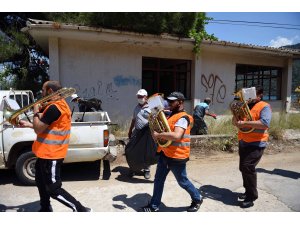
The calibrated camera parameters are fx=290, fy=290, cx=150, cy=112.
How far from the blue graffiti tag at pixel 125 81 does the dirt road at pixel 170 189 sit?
3.36 m

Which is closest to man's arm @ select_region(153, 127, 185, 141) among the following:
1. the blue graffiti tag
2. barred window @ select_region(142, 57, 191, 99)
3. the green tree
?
the blue graffiti tag

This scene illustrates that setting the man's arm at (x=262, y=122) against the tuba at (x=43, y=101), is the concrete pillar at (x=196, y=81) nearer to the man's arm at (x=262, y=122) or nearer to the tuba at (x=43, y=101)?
the man's arm at (x=262, y=122)

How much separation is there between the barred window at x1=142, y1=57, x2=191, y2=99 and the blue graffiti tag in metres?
0.66

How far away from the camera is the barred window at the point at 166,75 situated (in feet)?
33.2

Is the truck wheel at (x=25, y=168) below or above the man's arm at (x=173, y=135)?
below

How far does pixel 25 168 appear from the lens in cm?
508

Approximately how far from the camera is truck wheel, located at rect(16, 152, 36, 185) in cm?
502

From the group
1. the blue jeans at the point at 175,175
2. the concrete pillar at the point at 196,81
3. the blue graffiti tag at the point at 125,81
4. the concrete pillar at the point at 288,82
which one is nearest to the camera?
the blue jeans at the point at 175,175

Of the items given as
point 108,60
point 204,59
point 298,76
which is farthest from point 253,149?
point 298,76

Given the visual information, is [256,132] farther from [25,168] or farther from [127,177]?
[25,168]

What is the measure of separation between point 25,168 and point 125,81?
492cm

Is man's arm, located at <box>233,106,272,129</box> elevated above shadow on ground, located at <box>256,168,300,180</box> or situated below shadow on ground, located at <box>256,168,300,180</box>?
above

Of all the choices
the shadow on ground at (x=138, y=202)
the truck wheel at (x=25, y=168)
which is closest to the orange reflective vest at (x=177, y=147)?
the shadow on ground at (x=138, y=202)

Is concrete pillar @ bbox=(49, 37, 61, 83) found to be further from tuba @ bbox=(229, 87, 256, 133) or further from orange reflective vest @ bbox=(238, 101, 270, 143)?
orange reflective vest @ bbox=(238, 101, 270, 143)
